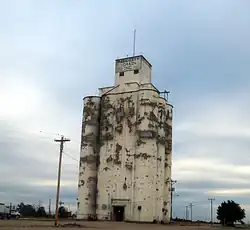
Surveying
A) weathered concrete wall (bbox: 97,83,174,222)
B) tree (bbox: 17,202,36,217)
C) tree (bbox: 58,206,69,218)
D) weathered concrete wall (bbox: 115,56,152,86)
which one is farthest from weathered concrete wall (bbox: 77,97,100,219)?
tree (bbox: 17,202,36,217)

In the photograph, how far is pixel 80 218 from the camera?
3209 inches

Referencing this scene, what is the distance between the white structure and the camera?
76.8 meters

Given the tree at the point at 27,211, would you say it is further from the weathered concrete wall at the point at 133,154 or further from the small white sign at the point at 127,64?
the small white sign at the point at 127,64

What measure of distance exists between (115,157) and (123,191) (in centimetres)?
745

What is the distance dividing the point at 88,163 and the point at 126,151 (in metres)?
9.46

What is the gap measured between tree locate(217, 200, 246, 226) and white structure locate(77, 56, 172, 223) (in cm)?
2038

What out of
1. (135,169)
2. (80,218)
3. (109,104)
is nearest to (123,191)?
(135,169)

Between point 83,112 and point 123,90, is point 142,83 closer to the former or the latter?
point 123,90

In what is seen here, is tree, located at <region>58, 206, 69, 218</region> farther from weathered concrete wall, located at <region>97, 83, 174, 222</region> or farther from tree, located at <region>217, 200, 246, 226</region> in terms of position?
tree, located at <region>217, 200, 246, 226</region>

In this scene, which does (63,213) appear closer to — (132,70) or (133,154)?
(133,154)

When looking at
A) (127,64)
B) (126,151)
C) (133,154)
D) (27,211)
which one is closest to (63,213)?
(27,211)

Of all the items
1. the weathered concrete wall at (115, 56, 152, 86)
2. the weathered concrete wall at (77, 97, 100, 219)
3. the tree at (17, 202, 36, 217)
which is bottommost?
the tree at (17, 202, 36, 217)

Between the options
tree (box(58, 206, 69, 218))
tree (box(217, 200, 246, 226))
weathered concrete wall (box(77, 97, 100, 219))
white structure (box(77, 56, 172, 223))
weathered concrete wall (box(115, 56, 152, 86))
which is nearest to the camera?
white structure (box(77, 56, 172, 223))

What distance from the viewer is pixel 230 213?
99.1 m
